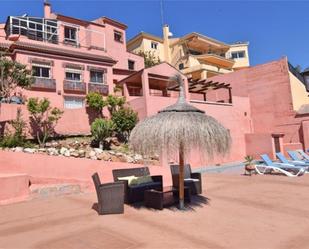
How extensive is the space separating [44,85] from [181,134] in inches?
677

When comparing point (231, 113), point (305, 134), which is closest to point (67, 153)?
point (231, 113)

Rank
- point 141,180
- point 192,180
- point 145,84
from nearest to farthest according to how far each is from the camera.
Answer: point 141,180, point 192,180, point 145,84

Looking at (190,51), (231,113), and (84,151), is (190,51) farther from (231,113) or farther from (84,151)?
(84,151)

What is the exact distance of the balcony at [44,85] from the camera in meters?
20.6

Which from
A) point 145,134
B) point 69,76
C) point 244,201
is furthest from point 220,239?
point 69,76

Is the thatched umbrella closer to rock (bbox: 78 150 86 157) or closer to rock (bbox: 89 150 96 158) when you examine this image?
rock (bbox: 89 150 96 158)

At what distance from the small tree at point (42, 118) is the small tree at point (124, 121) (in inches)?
136

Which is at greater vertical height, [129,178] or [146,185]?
[129,178]

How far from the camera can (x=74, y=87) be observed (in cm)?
2253

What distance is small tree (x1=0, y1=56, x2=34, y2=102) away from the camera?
1727 cm

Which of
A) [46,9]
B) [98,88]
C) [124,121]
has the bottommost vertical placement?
[124,121]

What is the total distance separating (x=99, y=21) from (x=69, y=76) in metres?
9.23

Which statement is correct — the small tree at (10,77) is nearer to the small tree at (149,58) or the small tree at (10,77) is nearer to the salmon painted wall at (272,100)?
the salmon painted wall at (272,100)

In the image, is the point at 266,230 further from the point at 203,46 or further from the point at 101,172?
A: the point at 203,46
